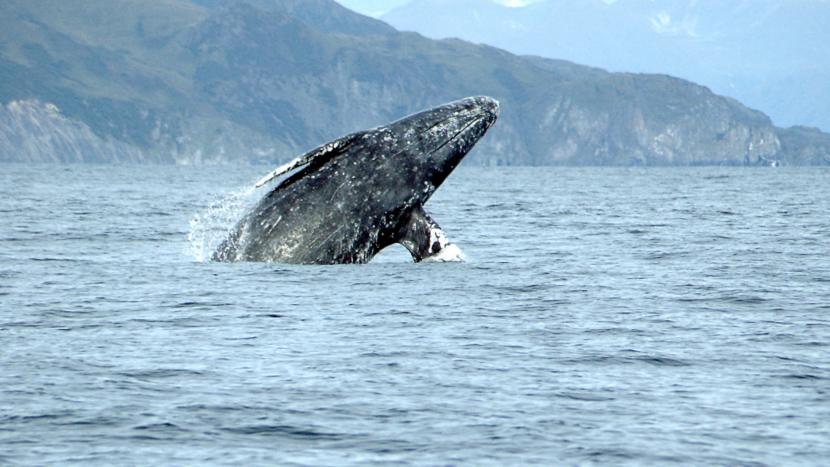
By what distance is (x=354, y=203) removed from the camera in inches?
752

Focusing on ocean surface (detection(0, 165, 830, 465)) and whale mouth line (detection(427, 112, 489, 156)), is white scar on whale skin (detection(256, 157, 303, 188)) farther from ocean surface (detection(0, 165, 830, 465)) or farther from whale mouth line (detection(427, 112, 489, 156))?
whale mouth line (detection(427, 112, 489, 156))

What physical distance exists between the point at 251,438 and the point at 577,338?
5451 millimetres

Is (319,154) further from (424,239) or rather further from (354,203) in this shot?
(424,239)

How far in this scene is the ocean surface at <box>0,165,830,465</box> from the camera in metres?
9.60

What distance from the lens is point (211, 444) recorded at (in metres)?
9.54

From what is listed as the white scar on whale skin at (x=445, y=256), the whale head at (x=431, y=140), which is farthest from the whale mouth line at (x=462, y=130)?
the white scar on whale skin at (x=445, y=256)

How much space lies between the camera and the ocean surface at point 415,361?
9602mm

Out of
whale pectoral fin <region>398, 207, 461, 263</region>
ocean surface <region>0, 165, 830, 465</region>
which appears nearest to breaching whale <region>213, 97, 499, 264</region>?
whale pectoral fin <region>398, 207, 461, 263</region>

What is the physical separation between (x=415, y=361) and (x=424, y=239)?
24.2 feet

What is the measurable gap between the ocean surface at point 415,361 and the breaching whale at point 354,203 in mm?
403

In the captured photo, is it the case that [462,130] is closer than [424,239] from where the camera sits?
No

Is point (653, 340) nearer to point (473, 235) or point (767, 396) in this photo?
point (767, 396)

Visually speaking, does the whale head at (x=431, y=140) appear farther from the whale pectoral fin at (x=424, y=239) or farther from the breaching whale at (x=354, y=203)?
the whale pectoral fin at (x=424, y=239)

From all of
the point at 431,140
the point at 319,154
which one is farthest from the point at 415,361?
the point at 431,140
